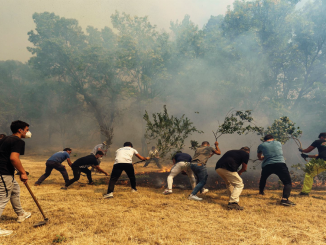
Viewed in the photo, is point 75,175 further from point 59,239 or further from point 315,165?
point 315,165

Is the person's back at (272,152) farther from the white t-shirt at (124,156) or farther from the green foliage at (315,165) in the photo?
the white t-shirt at (124,156)

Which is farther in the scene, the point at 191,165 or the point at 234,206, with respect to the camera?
the point at 191,165

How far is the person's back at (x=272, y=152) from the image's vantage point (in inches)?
247

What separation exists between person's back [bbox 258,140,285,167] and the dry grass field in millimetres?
1188

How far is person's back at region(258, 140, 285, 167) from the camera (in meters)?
6.27

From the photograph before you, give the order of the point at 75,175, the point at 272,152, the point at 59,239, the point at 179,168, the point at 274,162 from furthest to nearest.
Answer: the point at 75,175 < the point at 179,168 < the point at 272,152 < the point at 274,162 < the point at 59,239

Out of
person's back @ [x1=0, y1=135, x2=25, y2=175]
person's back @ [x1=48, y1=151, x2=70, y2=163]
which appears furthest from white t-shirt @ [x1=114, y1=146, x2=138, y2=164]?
person's back @ [x1=0, y1=135, x2=25, y2=175]

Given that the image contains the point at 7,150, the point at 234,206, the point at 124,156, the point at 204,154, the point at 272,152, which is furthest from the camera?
the point at 204,154

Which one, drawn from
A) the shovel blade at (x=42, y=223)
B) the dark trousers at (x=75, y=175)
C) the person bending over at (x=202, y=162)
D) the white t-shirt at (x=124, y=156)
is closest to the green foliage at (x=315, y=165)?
the person bending over at (x=202, y=162)

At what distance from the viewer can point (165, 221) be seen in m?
4.51

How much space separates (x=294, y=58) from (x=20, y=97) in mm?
35134

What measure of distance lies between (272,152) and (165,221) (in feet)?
12.7

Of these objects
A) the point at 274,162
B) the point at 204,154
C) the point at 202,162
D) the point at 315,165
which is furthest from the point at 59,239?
the point at 315,165

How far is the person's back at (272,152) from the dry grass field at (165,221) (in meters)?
1.19
